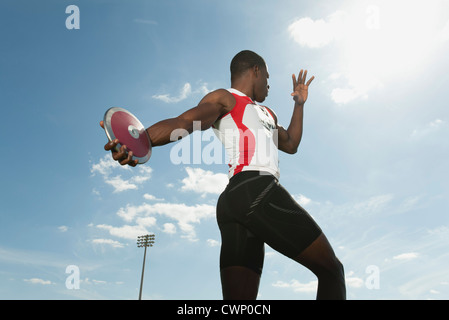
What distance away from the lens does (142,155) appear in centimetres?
258

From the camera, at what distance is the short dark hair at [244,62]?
3.67m

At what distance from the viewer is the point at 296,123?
167 inches

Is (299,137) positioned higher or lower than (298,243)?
higher

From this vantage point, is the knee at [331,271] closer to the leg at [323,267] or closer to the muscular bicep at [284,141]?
the leg at [323,267]

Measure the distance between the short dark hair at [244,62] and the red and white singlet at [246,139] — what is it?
1.42 ft

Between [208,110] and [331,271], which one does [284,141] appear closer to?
[208,110]

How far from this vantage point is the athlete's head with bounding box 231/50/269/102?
3.65m

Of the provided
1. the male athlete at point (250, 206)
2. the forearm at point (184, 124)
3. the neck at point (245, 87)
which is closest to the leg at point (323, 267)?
the male athlete at point (250, 206)

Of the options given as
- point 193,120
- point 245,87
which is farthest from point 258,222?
point 245,87

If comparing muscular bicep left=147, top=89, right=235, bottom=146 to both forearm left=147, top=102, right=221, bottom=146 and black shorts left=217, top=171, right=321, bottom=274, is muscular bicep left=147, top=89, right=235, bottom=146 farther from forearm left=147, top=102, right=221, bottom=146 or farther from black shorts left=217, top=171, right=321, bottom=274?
black shorts left=217, top=171, right=321, bottom=274

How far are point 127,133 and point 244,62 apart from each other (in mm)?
1660
